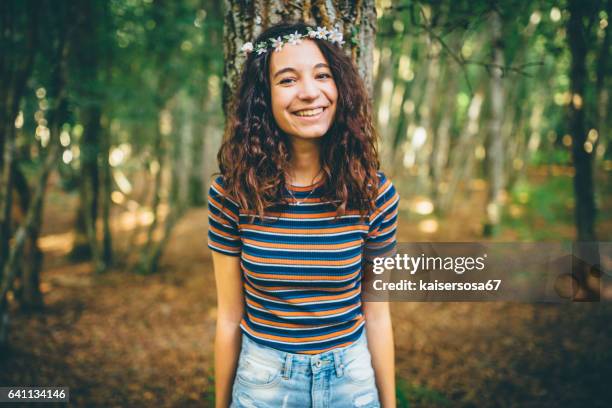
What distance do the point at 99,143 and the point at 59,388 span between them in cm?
392

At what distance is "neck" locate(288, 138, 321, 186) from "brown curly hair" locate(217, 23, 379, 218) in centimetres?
2

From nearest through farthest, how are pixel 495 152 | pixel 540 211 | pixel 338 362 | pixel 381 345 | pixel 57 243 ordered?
pixel 338 362, pixel 381 345, pixel 495 152, pixel 57 243, pixel 540 211

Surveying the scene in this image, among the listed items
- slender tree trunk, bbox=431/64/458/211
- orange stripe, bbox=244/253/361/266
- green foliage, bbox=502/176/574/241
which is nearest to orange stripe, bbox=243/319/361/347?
orange stripe, bbox=244/253/361/266

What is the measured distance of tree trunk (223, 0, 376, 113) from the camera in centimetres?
158

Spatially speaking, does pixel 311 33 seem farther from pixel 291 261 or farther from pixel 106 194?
pixel 106 194

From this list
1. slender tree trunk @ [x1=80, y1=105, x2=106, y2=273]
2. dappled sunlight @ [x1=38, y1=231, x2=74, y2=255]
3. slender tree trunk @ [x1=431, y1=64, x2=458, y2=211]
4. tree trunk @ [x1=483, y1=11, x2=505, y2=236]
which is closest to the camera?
slender tree trunk @ [x1=80, y1=105, x2=106, y2=273]

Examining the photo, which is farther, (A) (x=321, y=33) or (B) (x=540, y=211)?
(B) (x=540, y=211)

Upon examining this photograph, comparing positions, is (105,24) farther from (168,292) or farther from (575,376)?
(575,376)

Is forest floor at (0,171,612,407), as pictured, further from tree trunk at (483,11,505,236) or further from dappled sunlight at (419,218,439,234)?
dappled sunlight at (419,218,439,234)

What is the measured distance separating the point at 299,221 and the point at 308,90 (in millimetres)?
512

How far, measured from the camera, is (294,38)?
4.69ft

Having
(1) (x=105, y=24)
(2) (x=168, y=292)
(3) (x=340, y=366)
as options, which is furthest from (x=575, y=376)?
(1) (x=105, y=24)

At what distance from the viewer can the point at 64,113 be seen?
342 cm

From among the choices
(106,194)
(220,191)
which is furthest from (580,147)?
(106,194)
